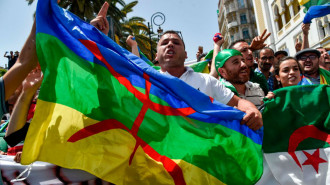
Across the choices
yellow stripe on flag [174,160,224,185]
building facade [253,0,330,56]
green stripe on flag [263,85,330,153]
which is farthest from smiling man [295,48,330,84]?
building facade [253,0,330,56]

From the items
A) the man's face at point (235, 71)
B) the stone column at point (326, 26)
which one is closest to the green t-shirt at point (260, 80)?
the man's face at point (235, 71)

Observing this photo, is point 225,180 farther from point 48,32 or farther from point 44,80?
point 48,32

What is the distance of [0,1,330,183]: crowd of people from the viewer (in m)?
1.88

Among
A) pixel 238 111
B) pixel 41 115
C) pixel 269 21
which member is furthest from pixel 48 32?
pixel 269 21

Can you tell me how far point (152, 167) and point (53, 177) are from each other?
82 cm

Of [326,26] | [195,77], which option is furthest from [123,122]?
[326,26]

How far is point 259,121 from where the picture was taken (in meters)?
2.13

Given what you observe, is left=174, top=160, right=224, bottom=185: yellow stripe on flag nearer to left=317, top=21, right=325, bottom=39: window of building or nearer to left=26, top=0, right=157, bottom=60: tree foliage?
left=26, top=0, right=157, bottom=60: tree foliage

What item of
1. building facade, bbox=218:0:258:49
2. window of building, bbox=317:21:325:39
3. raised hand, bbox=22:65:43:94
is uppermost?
building facade, bbox=218:0:258:49

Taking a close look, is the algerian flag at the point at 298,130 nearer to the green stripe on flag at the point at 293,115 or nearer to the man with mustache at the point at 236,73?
the green stripe on flag at the point at 293,115

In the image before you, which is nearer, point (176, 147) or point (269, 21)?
point (176, 147)

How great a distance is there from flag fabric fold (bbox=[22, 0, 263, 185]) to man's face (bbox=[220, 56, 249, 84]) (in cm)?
102

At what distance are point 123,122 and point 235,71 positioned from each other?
4.91ft

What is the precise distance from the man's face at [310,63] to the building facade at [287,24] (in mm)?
17124
